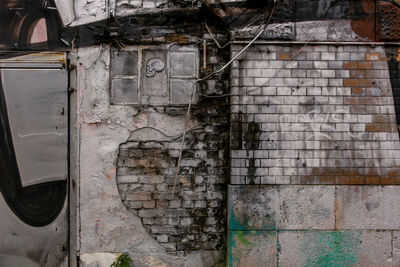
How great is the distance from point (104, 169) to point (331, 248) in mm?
2764

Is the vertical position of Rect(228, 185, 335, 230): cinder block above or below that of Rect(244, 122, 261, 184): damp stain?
below

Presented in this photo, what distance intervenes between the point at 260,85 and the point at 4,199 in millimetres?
3263

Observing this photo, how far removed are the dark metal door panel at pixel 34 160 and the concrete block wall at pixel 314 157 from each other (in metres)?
2.02

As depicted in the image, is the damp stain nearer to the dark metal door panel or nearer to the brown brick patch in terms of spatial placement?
the brown brick patch

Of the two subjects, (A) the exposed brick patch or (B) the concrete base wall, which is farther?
(A) the exposed brick patch

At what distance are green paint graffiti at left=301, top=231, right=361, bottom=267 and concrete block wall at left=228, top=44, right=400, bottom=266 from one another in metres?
0.01

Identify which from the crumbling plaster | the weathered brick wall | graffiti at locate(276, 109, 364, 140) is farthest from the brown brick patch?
the crumbling plaster

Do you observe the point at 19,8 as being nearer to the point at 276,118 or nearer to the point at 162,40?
the point at 162,40

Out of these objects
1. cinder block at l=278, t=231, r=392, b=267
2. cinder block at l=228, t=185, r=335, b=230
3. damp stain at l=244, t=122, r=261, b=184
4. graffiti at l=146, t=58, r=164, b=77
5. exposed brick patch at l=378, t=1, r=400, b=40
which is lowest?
cinder block at l=278, t=231, r=392, b=267

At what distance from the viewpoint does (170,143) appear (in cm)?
362

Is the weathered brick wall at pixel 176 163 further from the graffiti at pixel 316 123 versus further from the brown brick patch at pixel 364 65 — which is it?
the brown brick patch at pixel 364 65

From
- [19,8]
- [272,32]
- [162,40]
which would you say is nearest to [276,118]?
[272,32]

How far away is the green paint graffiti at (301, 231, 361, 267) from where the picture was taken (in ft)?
11.6

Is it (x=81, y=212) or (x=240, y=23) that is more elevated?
(x=240, y=23)
